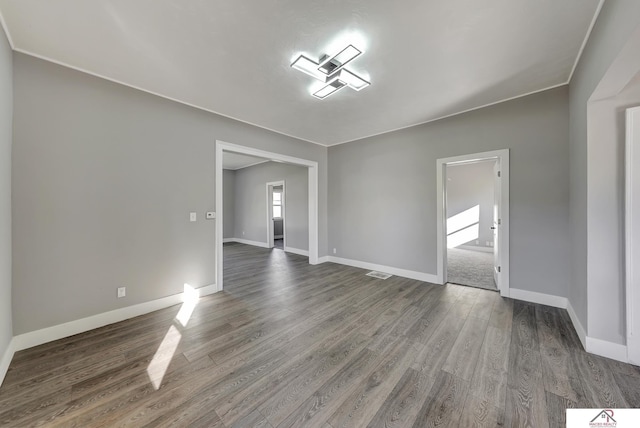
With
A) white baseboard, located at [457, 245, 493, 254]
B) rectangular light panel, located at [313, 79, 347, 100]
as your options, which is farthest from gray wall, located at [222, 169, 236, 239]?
white baseboard, located at [457, 245, 493, 254]

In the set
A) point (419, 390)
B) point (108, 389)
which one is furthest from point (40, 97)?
point (419, 390)

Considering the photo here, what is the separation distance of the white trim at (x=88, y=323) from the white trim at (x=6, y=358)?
0.05m

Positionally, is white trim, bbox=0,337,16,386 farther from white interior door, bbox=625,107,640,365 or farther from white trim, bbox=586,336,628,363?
white interior door, bbox=625,107,640,365

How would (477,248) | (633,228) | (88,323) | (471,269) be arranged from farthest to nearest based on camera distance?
(477,248) < (471,269) < (88,323) < (633,228)

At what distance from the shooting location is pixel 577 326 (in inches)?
91.8

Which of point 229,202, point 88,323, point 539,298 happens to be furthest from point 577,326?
point 229,202

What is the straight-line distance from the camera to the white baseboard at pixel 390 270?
397 cm

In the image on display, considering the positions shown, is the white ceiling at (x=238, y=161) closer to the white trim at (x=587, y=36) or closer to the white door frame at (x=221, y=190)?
the white door frame at (x=221, y=190)

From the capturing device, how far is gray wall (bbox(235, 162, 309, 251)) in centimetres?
641

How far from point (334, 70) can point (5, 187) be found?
122 inches

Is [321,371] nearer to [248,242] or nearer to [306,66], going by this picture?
[306,66]

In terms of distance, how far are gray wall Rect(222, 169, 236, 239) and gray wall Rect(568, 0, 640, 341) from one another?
8.61 meters

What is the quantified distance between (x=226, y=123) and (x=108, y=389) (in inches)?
132

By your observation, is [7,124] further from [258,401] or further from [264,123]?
[258,401]
